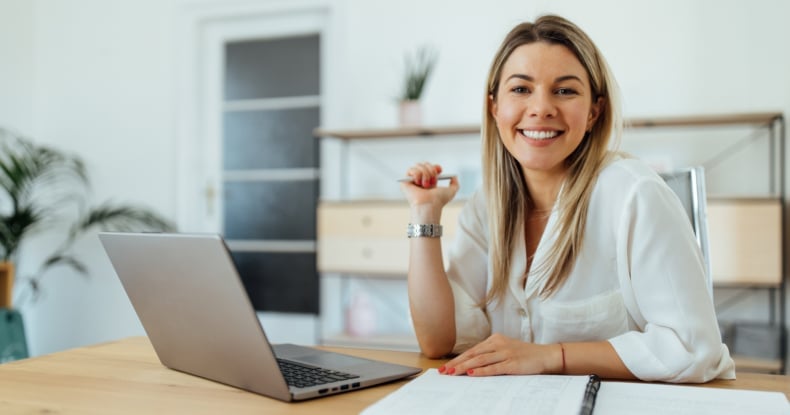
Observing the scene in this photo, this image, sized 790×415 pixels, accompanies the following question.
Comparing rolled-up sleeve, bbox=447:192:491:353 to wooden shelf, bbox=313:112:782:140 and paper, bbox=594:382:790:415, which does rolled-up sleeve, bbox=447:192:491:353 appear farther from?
wooden shelf, bbox=313:112:782:140

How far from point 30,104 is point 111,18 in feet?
2.28

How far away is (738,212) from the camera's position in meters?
2.81

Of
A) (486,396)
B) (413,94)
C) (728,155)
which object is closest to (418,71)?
(413,94)

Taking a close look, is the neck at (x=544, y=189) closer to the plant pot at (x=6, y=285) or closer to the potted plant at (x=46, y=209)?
the potted plant at (x=46, y=209)

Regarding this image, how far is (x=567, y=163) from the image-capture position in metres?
Answer: 1.44

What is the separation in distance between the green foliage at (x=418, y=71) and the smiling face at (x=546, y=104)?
6.50 ft

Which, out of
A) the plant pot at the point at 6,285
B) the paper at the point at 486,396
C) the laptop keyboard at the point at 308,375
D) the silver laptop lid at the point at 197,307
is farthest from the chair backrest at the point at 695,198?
the plant pot at the point at 6,285

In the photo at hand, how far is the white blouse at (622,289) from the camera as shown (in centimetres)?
104

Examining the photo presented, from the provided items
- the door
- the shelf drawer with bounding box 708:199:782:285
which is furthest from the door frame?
the shelf drawer with bounding box 708:199:782:285

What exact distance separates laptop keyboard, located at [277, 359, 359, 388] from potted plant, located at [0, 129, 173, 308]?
2952 mm

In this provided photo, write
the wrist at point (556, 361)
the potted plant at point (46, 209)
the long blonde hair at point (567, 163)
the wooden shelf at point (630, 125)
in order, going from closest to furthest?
the wrist at point (556, 361), the long blonde hair at point (567, 163), the wooden shelf at point (630, 125), the potted plant at point (46, 209)

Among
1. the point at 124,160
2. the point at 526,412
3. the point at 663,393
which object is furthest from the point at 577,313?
the point at 124,160

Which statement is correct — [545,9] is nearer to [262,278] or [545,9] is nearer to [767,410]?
[262,278]

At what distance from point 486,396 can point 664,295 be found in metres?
0.38
